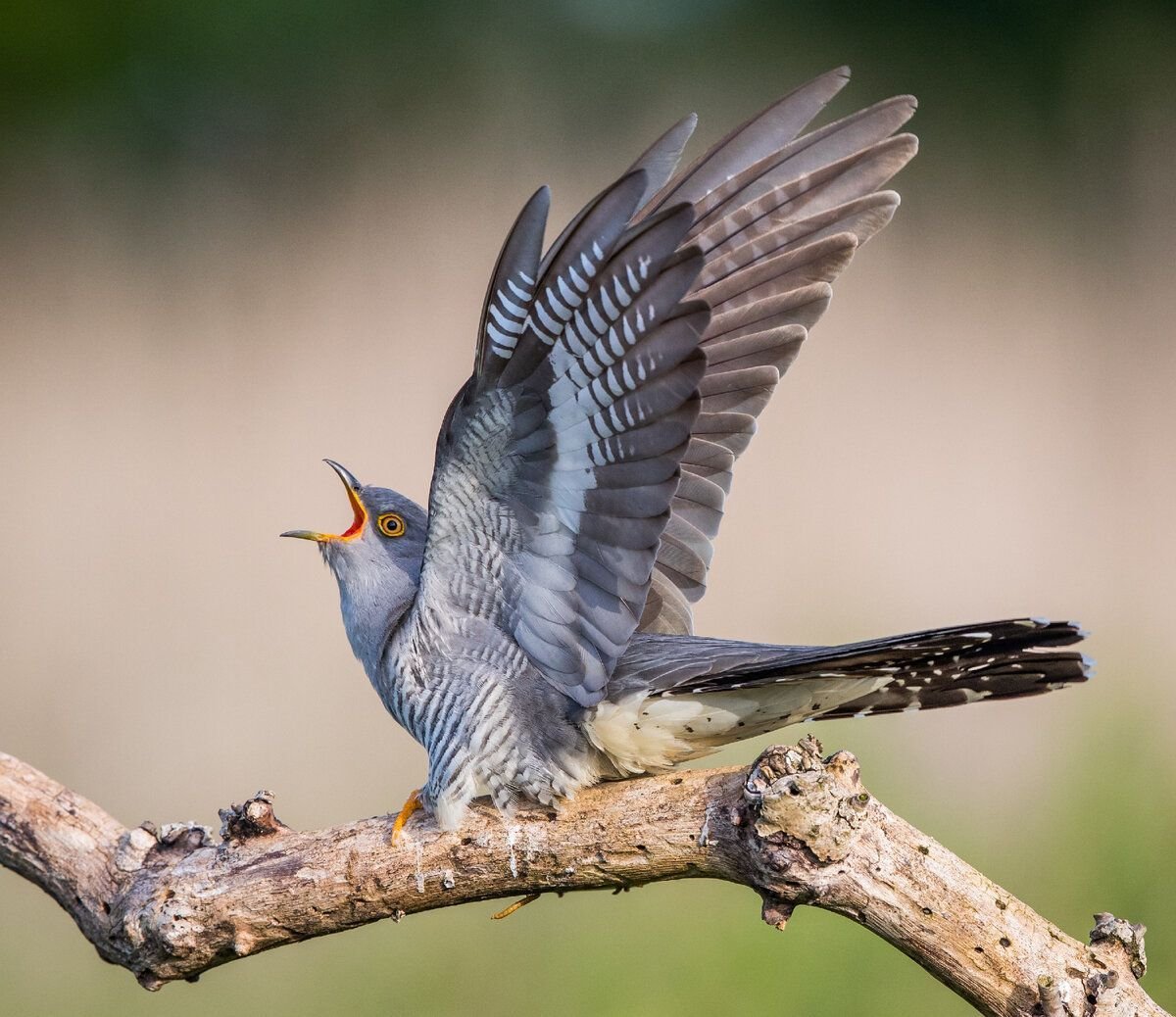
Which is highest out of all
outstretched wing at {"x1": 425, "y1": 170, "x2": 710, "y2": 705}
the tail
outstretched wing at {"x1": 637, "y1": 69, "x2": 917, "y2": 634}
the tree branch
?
outstretched wing at {"x1": 637, "y1": 69, "x2": 917, "y2": 634}

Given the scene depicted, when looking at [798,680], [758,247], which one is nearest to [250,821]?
[798,680]

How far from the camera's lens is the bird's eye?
8.37ft

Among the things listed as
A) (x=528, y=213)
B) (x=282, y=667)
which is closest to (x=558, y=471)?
(x=528, y=213)

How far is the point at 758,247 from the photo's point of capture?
239 centimetres

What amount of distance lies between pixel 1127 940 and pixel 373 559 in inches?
56.0

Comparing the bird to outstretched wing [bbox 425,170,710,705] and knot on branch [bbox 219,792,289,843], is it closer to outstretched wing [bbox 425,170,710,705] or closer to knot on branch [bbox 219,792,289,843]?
outstretched wing [bbox 425,170,710,705]

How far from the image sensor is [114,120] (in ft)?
15.5

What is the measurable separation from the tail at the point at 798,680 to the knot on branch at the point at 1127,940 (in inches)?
13.0

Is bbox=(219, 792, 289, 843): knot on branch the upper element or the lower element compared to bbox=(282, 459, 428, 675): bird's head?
lower

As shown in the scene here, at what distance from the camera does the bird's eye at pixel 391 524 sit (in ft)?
8.37

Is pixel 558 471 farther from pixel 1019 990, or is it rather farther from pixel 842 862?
pixel 1019 990

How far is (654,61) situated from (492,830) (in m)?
3.47

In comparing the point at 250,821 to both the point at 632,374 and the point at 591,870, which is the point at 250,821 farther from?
the point at 632,374

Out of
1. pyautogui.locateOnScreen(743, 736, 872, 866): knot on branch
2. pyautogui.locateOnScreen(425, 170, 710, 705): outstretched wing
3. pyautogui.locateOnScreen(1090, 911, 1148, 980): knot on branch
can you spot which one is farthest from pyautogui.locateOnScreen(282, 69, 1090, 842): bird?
pyautogui.locateOnScreen(1090, 911, 1148, 980): knot on branch
